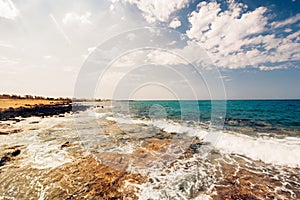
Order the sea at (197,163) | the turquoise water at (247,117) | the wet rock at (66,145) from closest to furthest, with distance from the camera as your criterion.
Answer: the sea at (197,163) < the wet rock at (66,145) < the turquoise water at (247,117)

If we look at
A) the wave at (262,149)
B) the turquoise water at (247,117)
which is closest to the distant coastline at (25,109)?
the turquoise water at (247,117)

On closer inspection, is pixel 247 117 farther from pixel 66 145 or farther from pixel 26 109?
pixel 26 109

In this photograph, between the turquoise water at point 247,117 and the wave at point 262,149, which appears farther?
the turquoise water at point 247,117

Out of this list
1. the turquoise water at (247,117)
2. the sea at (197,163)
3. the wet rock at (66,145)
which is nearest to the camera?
the sea at (197,163)

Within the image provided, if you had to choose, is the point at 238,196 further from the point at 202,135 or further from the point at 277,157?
the point at 202,135

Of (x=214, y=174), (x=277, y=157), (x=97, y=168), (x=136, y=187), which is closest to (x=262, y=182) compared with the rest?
(x=214, y=174)

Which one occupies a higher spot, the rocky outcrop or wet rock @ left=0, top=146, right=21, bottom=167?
the rocky outcrop

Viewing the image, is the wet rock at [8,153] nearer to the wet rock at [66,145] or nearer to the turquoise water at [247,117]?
the wet rock at [66,145]

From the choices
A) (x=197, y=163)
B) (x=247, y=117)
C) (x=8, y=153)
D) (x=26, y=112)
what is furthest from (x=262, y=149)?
(x=26, y=112)

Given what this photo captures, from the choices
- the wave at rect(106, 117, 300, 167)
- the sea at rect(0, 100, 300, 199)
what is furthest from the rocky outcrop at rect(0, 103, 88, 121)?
the wave at rect(106, 117, 300, 167)

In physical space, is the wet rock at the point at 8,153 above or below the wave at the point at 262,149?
below

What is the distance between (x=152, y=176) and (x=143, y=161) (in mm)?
1957

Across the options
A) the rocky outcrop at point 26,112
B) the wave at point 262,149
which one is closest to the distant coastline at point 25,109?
the rocky outcrop at point 26,112

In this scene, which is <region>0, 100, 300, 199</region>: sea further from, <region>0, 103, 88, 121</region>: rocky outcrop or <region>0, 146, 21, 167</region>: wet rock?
<region>0, 103, 88, 121</region>: rocky outcrop
